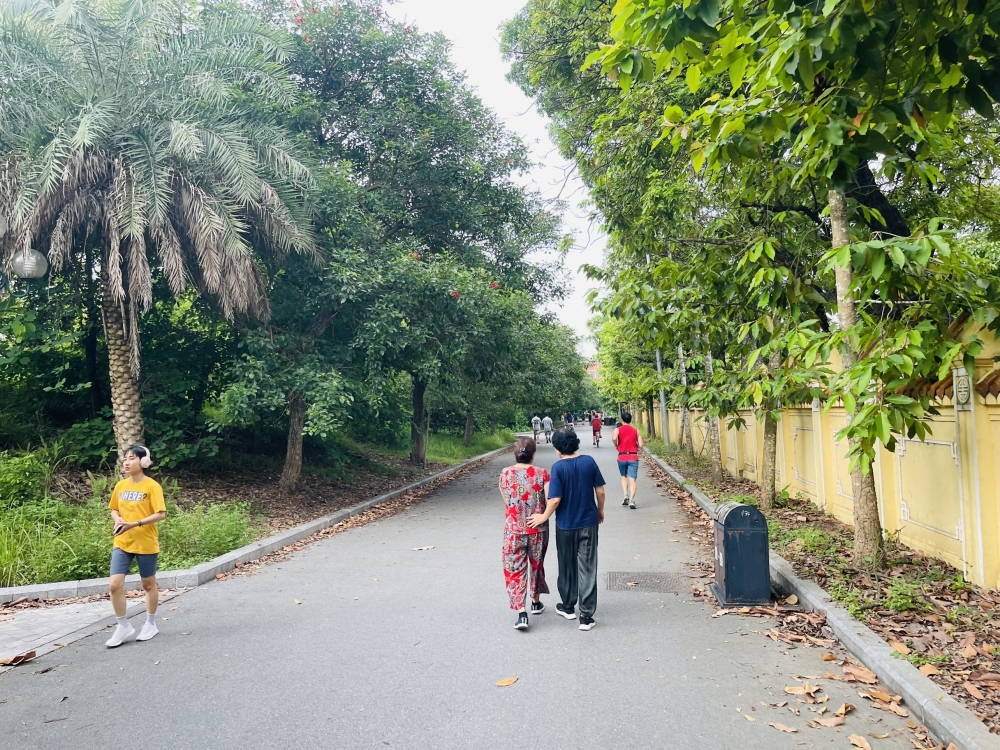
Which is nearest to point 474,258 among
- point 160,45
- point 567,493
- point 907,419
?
point 160,45

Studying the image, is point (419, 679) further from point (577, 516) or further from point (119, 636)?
point (119, 636)

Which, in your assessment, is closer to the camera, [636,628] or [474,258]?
[636,628]

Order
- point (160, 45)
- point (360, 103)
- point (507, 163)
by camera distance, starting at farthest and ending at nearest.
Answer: point (507, 163) < point (360, 103) < point (160, 45)

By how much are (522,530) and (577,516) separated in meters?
0.49

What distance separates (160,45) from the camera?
11.5 m

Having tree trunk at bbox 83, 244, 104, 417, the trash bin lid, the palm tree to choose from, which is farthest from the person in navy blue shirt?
tree trunk at bbox 83, 244, 104, 417

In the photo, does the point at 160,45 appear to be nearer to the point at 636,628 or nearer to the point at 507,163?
the point at 507,163

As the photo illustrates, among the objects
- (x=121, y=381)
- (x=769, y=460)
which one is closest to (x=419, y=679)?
(x=769, y=460)

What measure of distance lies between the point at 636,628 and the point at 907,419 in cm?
270

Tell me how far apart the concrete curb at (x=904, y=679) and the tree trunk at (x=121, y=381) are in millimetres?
9885

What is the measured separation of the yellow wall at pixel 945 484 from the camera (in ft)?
20.1

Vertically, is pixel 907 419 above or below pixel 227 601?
above

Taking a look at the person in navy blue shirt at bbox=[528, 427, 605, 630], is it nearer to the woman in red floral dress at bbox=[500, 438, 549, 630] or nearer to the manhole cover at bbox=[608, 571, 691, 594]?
the woman in red floral dress at bbox=[500, 438, 549, 630]

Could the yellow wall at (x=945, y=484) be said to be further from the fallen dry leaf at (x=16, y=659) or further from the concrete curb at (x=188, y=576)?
the concrete curb at (x=188, y=576)
